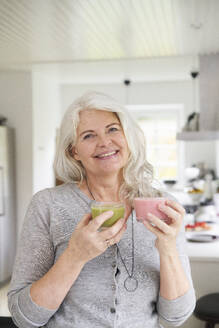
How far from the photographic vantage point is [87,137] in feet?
5.71

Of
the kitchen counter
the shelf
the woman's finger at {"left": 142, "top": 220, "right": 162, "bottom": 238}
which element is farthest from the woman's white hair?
the shelf

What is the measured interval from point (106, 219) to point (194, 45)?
4114mm

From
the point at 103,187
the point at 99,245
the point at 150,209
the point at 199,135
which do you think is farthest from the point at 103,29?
the point at 99,245

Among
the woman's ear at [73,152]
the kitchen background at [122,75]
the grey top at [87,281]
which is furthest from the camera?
the kitchen background at [122,75]

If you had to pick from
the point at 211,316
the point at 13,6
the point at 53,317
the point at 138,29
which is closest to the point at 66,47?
the point at 138,29

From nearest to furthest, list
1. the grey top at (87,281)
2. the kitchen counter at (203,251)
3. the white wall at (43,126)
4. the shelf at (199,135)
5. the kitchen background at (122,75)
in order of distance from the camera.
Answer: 1. the grey top at (87,281)
2. the kitchen counter at (203,251)
3. the kitchen background at (122,75)
4. the shelf at (199,135)
5. the white wall at (43,126)

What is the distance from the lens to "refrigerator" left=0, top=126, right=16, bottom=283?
5891mm

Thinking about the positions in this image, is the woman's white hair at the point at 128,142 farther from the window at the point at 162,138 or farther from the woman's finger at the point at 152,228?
the window at the point at 162,138

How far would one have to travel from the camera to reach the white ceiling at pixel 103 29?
3.65 m

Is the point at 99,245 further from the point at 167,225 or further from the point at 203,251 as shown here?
the point at 203,251

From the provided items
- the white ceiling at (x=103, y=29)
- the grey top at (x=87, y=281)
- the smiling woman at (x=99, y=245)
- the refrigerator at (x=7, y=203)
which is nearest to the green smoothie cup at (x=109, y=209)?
the smiling woman at (x=99, y=245)

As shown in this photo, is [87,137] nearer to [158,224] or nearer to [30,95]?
[158,224]

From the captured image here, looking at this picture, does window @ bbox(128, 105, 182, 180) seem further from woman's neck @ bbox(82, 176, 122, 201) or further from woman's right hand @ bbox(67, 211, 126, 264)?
woman's right hand @ bbox(67, 211, 126, 264)

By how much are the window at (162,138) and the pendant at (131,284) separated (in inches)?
277
